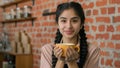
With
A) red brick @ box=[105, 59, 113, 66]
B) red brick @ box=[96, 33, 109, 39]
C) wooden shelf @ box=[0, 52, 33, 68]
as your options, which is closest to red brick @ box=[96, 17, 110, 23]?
red brick @ box=[96, 33, 109, 39]

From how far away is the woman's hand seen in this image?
3.84ft

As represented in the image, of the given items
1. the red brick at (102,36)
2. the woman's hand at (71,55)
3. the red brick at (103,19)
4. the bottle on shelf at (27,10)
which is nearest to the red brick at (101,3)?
the red brick at (103,19)

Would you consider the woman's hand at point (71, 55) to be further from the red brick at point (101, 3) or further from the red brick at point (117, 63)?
the red brick at point (101, 3)

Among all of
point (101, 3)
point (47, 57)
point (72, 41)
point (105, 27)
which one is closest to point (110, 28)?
point (105, 27)

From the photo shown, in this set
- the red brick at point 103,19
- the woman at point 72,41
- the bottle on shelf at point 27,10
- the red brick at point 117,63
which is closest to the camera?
the woman at point 72,41

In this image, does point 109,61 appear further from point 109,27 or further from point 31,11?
point 31,11

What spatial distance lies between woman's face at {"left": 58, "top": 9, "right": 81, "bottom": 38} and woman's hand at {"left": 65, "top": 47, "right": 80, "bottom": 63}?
0.55 ft

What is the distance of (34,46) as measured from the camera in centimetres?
296

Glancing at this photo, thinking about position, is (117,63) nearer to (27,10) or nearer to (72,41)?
(72,41)

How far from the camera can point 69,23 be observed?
1.32 m

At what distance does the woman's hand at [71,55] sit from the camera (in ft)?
3.84

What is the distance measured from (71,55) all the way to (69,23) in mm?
223

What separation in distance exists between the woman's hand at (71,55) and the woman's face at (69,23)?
0.55ft

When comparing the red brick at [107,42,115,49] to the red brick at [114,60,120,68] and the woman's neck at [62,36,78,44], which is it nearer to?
the red brick at [114,60,120,68]
